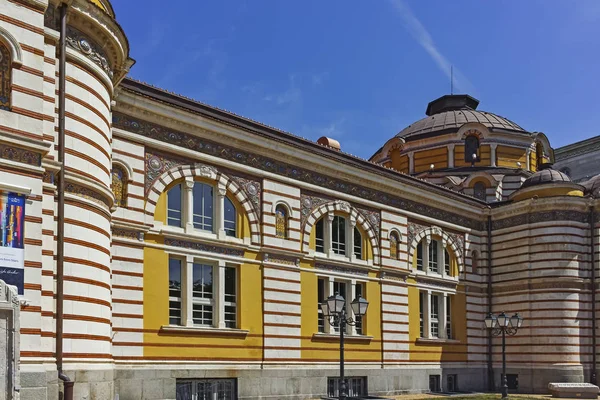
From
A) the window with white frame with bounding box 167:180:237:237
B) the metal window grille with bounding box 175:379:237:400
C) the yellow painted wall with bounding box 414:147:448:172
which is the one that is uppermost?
the yellow painted wall with bounding box 414:147:448:172

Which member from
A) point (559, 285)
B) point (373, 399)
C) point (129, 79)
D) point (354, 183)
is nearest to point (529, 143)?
point (559, 285)

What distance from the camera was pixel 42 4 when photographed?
51.3ft

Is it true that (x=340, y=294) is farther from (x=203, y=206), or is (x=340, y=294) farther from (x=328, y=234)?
(x=203, y=206)

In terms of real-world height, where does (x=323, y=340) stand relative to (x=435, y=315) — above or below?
below

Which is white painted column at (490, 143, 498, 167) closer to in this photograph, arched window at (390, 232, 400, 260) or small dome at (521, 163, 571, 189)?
small dome at (521, 163, 571, 189)

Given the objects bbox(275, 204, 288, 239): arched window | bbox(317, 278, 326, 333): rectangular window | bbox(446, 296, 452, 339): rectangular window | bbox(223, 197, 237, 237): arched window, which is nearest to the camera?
bbox(223, 197, 237, 237): arched window

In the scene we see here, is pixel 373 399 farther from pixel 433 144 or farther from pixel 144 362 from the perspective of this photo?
pixel 433 144

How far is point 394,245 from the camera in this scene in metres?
30.1

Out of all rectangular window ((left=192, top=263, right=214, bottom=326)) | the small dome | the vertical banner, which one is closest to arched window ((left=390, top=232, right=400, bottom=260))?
the small dome

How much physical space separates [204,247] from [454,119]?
22.3 m

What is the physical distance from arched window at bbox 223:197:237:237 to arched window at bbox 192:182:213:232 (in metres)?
0.54

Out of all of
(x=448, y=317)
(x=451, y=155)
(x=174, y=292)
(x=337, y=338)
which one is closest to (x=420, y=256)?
(x=448, y=317)

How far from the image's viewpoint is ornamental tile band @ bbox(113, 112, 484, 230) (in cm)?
2183

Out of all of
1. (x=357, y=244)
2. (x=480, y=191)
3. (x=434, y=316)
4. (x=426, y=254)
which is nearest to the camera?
(x=357, y=244)
